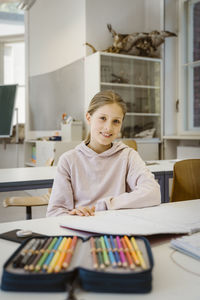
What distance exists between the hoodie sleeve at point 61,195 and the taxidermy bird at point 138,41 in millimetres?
3141

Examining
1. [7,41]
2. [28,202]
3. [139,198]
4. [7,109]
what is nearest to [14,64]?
[7,41]

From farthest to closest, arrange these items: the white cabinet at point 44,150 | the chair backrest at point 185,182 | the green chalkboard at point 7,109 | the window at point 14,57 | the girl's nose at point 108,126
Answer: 1. the window at point 14,57
2. the green chalkboard at point 7,109
3. the white cabinet at point 44,150
4. the chair backrest at point 185,182
5. the girl's nose at point 108,126

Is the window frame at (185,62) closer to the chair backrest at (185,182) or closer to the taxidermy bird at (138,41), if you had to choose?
the taxidermy bird at (138,41)

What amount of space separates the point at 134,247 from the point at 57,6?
5.08m

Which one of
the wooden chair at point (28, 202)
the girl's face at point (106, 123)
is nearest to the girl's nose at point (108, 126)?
the girl's face at point (106, 123)

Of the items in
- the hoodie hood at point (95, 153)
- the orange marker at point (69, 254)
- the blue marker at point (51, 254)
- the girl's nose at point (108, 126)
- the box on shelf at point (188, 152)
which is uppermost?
the girl's nose at point (108, 126)

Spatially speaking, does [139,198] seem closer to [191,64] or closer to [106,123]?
[106,123]

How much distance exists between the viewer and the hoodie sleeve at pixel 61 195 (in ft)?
4.22

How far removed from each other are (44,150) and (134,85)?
1.54 metres

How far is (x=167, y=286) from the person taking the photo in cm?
57

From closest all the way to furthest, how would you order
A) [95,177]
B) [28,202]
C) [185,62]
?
[95,177], [28,202], [185,62]

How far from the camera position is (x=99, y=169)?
1460 millimetres

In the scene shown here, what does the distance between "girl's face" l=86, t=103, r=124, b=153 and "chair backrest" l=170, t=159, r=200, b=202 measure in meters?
0.58

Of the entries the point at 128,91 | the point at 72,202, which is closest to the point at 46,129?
the point at 128,91
